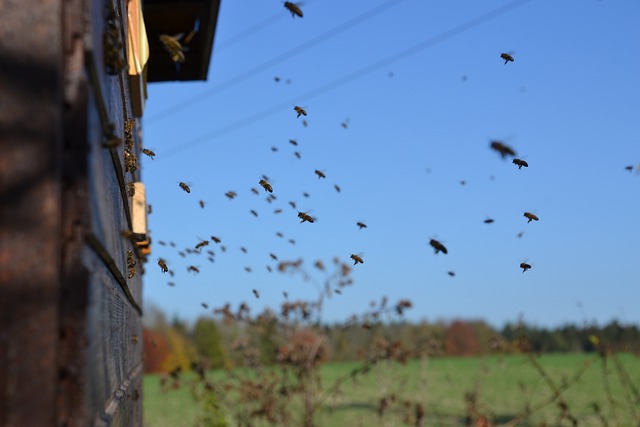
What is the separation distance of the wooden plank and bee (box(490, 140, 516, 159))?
252 centimetres

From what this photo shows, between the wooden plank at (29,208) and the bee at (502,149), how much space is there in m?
2.52

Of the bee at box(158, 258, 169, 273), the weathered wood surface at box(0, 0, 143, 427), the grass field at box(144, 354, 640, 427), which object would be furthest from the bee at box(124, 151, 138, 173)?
the grass field at box(144, 354, 640, 427)

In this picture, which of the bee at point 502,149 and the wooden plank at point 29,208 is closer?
the wooden plank at point 29,208

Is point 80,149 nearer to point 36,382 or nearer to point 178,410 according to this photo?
point 36,382

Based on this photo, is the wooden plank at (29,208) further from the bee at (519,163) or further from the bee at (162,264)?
the bee at (519,163)

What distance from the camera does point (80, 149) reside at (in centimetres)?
146

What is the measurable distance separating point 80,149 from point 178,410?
83.4ft

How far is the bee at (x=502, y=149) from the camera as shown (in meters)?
3.64

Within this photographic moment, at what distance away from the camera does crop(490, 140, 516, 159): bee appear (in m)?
3.64

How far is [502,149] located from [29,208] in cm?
264

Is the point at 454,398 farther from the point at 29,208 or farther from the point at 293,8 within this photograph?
the point at 29,208

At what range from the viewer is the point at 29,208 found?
1389 mm

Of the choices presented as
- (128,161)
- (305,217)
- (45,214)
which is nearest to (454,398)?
(305,217)

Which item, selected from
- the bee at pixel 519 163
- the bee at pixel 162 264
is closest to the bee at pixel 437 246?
the bee at pixel 519 163
